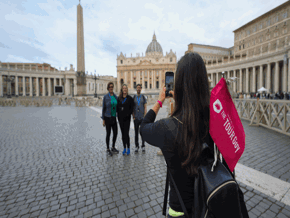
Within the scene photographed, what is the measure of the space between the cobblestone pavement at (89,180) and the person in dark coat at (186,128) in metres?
1.75

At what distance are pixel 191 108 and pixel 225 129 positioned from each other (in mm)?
226

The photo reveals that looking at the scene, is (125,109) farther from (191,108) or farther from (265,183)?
(191,108)

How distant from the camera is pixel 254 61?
37719 millimetres

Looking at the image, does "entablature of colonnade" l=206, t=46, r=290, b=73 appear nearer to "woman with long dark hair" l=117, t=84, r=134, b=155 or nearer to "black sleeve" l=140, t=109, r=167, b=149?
"woman with long dark hair" l=117, t=84, r=134, b=155

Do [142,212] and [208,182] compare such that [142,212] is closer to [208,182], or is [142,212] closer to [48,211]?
[48,211]

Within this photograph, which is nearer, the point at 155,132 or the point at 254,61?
the point at 155,132

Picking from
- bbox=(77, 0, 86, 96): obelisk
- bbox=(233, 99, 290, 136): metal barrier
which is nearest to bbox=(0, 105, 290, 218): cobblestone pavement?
bbox=(233, 99, 290, 136): metal barrier

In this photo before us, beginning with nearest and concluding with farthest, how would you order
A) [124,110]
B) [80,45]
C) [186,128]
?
1. [186,128]
2. [124,110]
3. [80,45]

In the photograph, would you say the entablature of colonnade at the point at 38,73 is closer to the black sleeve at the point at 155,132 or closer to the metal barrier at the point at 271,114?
the metal barrier at the point at 271,114

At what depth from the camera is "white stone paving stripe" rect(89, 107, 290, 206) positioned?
2.86 meters

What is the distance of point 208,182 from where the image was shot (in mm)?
868

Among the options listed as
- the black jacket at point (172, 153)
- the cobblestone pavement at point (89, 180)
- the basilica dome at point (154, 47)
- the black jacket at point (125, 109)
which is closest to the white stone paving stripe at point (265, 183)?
the cobblestone pavement at point (89, 180)

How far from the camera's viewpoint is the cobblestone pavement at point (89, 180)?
8.52 feet

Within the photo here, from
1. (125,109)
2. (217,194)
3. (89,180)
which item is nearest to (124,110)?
(125,109)
